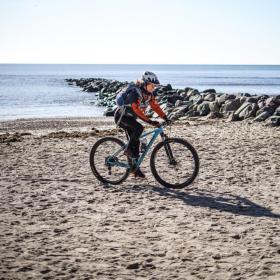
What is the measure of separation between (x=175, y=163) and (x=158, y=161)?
13.8 inches

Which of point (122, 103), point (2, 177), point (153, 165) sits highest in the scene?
point (122, 103)

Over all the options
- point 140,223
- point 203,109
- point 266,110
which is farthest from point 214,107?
point 140,223

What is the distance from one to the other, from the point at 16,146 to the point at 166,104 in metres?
17.6

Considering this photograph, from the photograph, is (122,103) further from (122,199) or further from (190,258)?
(190,258)

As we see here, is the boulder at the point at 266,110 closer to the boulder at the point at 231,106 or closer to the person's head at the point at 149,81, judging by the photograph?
the boulder at the point at 231,106

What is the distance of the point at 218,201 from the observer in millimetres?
6973

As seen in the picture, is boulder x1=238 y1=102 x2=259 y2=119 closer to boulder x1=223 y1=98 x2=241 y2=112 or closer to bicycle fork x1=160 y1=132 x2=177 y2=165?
boulder x1=223 y1=98 x2=241 y2=112

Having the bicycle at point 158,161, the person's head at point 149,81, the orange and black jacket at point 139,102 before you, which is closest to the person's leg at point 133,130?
the bicycle at point 158,161

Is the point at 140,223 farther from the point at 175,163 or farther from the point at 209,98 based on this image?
the point at 209,98

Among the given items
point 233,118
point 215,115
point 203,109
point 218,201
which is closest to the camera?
point 218,201

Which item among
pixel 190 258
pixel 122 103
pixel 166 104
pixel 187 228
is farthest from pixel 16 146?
pixel 166 104

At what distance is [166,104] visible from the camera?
2950cm

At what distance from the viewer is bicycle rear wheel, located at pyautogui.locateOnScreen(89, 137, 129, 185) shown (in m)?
8.23

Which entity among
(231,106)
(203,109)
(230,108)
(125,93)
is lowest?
(203,109)
